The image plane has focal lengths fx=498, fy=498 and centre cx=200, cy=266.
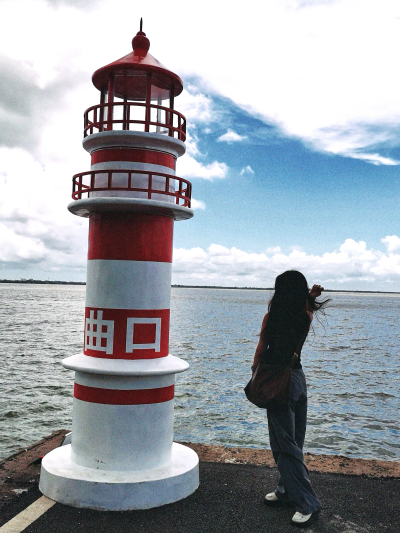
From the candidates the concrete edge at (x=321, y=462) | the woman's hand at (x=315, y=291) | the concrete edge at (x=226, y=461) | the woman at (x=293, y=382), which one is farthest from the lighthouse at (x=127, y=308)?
the woman's hand at (x=315, y=291)

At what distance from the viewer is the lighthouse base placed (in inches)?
193

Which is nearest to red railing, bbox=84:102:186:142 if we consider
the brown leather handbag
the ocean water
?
the brown leather handbag

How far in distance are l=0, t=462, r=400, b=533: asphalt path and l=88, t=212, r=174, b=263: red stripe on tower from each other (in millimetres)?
2555

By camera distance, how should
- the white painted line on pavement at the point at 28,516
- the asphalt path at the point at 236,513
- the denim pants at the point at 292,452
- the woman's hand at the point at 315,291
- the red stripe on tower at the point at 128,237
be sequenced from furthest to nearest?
1. the red stripe on tower at the point at 128,237
2. the woman's hand at the point at 315,291
3. the denim pants at the point at 292,452
4. the asphalt path at the point at 236,513
5. the white painted line on pavement at the point at 28,516

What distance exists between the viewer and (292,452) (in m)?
4.76

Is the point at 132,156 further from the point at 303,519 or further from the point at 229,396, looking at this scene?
the point at 229,396

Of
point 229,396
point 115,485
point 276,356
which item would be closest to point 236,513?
point 115,485

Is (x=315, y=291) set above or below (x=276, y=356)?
above

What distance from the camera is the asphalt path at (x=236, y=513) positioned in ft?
14.8

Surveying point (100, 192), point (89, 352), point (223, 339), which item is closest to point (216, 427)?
point (89, 352)

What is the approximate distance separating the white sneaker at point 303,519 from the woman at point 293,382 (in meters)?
0.02

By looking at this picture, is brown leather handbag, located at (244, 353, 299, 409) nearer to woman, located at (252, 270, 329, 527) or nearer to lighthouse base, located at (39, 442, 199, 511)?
woman, located at (252, 270, 329, 527)

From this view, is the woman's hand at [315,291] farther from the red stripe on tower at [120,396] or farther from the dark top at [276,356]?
the red stripe on tower at [120,396]

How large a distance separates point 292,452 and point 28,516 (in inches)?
99.8
